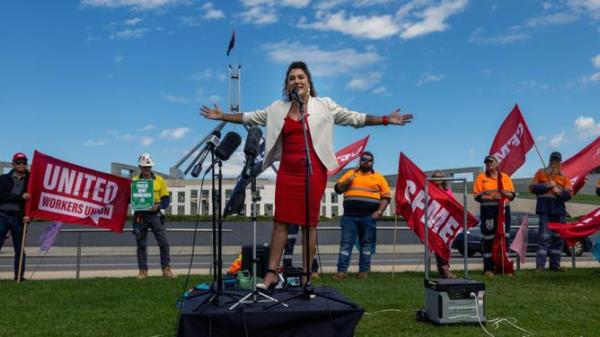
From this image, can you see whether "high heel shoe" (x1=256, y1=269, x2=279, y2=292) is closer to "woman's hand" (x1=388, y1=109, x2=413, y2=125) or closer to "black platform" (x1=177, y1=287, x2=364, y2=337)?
"black platform" (x1=177, y1=287, x2=364, y2=337)

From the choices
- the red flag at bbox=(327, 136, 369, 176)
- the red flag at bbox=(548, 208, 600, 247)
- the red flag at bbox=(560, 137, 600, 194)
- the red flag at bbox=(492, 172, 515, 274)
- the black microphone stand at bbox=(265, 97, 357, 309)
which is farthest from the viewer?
the red flag at bbox=(327, 136, 369, 176)

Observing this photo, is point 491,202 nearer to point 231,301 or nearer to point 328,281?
point 328,281

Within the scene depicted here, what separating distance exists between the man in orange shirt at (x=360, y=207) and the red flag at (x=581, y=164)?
3.67 meters

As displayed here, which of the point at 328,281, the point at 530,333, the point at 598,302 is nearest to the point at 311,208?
the point at 530,333

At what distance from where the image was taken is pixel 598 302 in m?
6.67

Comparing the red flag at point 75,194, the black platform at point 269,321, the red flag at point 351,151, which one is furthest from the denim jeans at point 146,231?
the black platform at point 269,321

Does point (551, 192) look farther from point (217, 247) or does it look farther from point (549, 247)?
point (217, 247)

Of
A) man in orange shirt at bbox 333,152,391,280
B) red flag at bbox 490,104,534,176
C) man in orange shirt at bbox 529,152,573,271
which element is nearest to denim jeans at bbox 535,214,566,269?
man in orange shirt at bbox 529,152,573,271

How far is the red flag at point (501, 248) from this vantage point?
32.1 ft

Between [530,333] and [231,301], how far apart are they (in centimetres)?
246

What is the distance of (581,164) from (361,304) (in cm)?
619

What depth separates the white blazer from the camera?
4.96 metres

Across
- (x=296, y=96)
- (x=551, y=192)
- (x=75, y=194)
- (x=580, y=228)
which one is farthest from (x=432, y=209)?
(x=75, y=194)

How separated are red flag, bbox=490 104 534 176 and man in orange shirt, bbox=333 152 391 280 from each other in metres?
2.79
